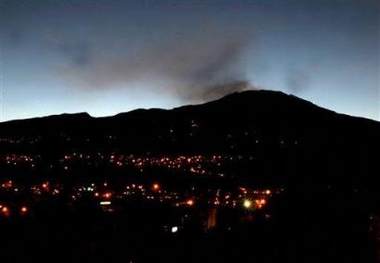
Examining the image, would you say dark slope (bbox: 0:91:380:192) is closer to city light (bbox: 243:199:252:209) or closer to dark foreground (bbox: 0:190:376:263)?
city light (bbox: 243:199:252:209)

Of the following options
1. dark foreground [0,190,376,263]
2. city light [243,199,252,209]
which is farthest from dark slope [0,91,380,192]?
dark foreground [0,190,376,263]

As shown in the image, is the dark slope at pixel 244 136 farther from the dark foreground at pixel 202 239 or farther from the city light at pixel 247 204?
the dark foreground at pixel 202 239

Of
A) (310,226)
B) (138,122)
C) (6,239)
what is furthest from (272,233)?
(138,122)

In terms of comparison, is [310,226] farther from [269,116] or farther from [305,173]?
[269,116]

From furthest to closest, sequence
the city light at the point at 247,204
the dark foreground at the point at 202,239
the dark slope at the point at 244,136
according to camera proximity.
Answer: the dark slope at the point at 244,136 < the city light at the point at 247,204 < the dark foreground at the point at 202,239

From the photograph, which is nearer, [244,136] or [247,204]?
[247,204]

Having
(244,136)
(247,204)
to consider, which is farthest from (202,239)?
(244,136)

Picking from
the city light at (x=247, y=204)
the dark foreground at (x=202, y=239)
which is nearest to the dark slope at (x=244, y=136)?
the city light at (x=247, y=204)

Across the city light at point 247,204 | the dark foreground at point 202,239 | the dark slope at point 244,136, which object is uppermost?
the dark slope at point 244,136

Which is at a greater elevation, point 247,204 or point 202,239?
point 247,204

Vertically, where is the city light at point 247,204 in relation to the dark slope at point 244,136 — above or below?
below

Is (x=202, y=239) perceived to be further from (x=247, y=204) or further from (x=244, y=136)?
(x=244, y=136)
